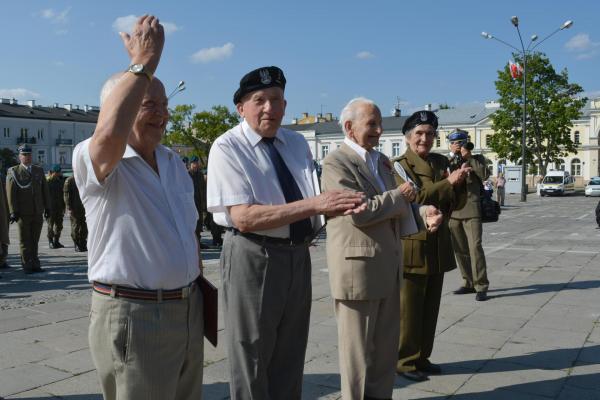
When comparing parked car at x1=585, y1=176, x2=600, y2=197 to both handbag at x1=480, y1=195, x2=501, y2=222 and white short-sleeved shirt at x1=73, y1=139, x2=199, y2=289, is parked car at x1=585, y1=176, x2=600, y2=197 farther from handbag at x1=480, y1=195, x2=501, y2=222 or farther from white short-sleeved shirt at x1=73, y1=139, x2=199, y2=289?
white short-sleeved shirt at x1=73, y1=139, x2=199, y2=289

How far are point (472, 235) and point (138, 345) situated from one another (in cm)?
588

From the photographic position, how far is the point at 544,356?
4.82m

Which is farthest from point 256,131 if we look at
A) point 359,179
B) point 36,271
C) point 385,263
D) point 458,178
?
point 36,271

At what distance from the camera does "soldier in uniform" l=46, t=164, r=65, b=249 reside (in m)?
13.2

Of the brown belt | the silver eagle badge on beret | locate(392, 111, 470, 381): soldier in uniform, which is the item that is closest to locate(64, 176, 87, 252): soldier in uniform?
locate(392, 111, 470, 381): soldier in uniform

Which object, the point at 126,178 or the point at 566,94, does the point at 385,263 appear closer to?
the point at 126,178

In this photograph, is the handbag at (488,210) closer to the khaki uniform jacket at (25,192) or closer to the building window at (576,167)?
the khaki uniform jacket at (25,192)

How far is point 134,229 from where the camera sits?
214 cm

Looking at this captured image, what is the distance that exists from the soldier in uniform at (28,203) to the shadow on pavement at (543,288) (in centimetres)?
720

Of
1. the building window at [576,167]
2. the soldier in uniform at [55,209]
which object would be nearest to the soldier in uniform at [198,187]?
the soldier in uniform at [55,209]

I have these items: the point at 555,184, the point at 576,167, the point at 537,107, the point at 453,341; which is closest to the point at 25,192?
the point at 453,341

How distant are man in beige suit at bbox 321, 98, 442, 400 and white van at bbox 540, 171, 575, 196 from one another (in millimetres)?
46068

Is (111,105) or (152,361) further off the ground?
(111,105)

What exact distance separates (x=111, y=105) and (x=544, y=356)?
14.1 ft
